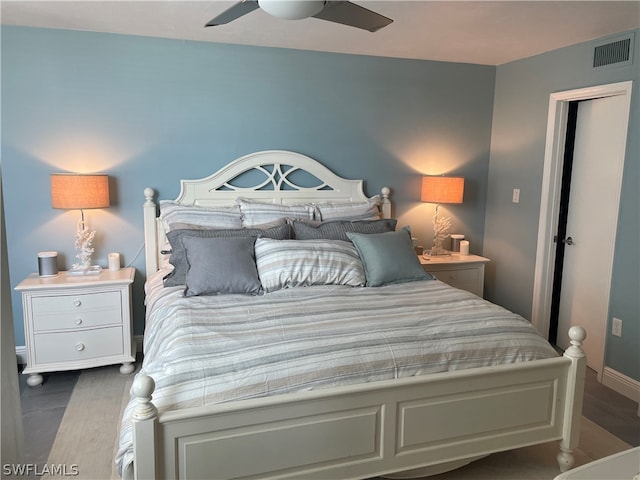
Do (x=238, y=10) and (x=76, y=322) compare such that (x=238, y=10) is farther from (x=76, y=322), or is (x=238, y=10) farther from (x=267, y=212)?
(x=76, y=322)

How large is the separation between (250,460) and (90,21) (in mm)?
2844

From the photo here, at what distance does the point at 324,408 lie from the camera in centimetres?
190

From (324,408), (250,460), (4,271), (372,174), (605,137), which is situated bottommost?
(250,460)

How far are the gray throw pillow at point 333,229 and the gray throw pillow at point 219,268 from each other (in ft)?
1.67

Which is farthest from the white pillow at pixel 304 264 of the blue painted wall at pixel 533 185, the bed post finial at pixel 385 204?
the blue painted wall at pixel 533 185

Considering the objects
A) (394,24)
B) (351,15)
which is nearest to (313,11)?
(351,15)

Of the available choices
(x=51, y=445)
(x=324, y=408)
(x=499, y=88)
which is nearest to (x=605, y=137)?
(x=499, y=88)

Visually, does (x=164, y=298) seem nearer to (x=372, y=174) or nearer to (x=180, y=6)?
(x=180, y=6)

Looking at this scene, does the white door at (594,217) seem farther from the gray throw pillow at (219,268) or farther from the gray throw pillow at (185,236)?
the gray throw pillow at (219,268)

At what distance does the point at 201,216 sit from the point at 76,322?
42.0 inches

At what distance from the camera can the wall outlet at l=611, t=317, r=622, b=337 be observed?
10.6ft

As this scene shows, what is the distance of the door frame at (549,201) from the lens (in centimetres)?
365

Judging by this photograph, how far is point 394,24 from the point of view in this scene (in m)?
3.09

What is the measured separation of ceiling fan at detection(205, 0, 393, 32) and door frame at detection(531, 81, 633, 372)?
2.13 m
